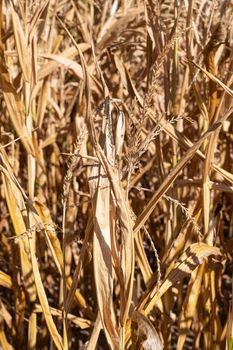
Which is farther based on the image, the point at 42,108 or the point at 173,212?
the point at 42,108

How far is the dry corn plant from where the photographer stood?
2.55ft

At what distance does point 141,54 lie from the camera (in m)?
1.84

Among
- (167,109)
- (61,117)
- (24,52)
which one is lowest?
(61,117)

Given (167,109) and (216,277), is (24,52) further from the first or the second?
(216,277)

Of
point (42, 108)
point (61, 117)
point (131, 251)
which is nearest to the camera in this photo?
point (131, 251)

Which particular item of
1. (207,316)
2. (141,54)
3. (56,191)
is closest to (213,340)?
(207,316)

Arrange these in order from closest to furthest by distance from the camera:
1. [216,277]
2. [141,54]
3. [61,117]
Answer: [216,277]
[61,117]
[141,54]

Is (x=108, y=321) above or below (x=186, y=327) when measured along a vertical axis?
above

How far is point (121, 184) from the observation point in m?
0.76

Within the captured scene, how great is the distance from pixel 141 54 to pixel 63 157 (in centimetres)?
41

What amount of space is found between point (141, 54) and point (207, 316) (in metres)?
0.91

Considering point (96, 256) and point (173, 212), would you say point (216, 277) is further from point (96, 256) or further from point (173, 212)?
point (96, 256)

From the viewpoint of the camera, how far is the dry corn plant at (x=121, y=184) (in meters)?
0.78

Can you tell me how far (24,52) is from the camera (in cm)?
103
